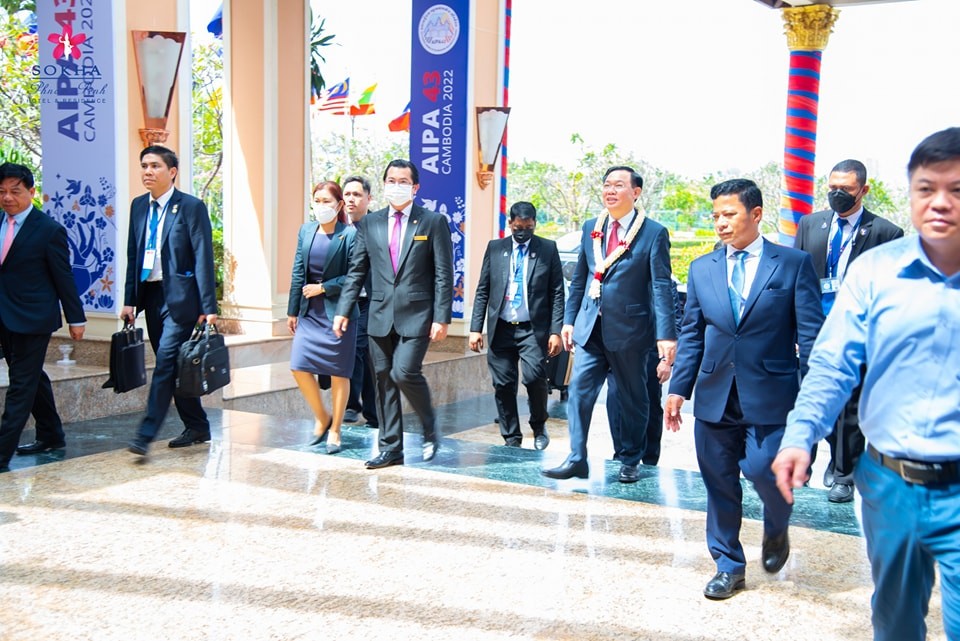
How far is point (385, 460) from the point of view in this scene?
16.7 feet

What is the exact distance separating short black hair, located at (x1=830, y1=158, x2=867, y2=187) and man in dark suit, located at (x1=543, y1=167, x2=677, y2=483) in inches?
37.1

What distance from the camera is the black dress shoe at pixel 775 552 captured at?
11.4 feet

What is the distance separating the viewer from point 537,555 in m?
3.70

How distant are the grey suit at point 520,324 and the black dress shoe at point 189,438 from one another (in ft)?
6.03

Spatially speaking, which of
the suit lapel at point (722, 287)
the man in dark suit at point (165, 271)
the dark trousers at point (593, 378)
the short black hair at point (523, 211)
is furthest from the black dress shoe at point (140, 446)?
the suit lapel at point (722, 287)

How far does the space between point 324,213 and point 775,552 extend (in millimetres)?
3166

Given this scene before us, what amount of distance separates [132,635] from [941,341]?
7.65 ft

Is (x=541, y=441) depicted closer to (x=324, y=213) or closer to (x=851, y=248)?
(x=324, y=213)

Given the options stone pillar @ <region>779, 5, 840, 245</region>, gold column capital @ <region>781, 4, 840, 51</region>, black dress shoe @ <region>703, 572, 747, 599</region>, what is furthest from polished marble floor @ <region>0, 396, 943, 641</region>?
gold column capital @ <region>781, 4, 840, 51</region>

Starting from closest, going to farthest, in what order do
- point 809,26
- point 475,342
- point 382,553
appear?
point 382,553 < point 475,342 < point 809,26

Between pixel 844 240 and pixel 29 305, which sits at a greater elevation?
pixel 844 240

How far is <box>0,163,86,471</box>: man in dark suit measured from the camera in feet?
15.7

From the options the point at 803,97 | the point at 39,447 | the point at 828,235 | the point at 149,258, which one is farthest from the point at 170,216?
the point at 803,97

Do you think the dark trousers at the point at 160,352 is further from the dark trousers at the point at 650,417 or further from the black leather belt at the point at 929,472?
the black leather belt at the point at 929,472
